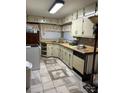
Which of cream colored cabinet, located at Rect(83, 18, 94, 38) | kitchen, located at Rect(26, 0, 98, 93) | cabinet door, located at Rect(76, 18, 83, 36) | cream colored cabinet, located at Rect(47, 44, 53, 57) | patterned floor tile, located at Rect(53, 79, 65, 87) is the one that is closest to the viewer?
kitchen, located at Rect(26, 0, 98, 93)

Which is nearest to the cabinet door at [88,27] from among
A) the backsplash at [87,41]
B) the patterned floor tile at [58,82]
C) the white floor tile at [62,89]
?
the backsplash at [87,41]

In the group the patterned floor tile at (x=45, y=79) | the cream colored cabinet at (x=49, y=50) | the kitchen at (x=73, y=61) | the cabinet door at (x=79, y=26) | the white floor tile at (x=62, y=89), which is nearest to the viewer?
the white floor tile at (x=62, y=89)

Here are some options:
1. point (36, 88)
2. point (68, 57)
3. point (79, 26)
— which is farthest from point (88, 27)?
point (36, 88)

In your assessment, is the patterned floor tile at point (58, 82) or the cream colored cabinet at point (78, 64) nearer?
the patterned floor tile at point (58, 82)

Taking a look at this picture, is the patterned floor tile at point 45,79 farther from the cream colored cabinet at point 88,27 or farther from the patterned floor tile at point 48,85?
the cream colored cabinet at point 88,27

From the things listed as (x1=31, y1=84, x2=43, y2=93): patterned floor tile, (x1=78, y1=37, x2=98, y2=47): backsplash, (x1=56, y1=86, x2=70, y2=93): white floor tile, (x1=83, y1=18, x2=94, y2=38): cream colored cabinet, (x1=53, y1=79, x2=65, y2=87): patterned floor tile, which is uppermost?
(x1=83, y1=18, x2=94, y2=38): cream colored cabinet

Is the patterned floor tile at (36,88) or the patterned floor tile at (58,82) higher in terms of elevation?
the patterned floor tile at (58,82)

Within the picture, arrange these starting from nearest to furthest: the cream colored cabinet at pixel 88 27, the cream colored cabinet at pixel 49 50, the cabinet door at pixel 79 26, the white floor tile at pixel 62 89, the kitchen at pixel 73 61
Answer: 1. the white floor tile at pixel 62 89
2. the kitchen at pixel 73 61
3. the cream colored cabinet at pixel 88 27
4. the cabinet door at pixel 79 26
5. the cream colored cabinet at pixel 49 50

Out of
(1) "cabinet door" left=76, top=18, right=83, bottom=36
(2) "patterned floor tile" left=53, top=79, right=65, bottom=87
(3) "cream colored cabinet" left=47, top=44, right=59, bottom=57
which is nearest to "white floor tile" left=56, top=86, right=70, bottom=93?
(2) "patterned floor tile" left=53, top=79, right=65, bottom=87

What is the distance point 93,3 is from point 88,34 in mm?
1018

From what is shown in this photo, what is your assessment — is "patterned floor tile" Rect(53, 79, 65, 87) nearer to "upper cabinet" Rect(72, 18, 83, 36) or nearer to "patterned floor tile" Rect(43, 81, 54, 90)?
"patterned floor tile" Rect(43, 81, 54, 90)

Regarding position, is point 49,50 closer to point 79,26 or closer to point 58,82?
point 79,26
